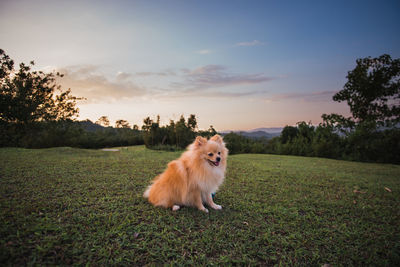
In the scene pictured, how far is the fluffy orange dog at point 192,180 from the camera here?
244cm

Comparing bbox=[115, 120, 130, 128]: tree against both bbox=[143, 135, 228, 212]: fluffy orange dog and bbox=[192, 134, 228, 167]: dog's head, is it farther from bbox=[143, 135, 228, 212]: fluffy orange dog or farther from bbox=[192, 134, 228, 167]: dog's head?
bbox=[192, 134, 228, 167]: dog's head

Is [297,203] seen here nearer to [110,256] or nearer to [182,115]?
[110,256]

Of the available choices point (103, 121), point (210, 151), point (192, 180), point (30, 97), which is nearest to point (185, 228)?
point (192, 180)

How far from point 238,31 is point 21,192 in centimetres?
827

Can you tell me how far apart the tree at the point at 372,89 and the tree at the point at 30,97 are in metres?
17.5

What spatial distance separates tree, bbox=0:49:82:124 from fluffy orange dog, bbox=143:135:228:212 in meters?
8.74

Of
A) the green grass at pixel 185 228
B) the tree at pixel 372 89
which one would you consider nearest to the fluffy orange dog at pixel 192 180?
the green grass at pixel 185 228

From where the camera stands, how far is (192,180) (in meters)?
2.49

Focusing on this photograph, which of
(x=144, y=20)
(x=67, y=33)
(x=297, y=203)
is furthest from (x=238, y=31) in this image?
(x=297, y=203)

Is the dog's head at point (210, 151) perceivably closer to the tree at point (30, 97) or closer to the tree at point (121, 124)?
the tree at point (30, 97)

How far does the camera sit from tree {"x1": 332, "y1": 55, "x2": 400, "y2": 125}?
35.4ft

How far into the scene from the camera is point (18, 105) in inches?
296

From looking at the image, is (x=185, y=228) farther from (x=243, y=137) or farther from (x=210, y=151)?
(x=243, y=137)

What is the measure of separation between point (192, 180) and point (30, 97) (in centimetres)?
1054
